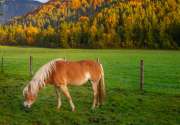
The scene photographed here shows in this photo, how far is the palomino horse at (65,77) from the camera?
10.8 m

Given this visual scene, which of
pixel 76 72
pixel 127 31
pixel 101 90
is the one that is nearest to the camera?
pixel 76 72

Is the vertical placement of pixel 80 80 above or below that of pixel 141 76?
above

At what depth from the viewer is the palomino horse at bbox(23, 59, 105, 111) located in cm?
1082

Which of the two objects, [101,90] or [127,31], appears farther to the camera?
[127,31]

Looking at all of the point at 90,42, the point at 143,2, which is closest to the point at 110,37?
the point at 90,42

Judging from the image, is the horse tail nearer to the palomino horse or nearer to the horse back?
the palomino horse

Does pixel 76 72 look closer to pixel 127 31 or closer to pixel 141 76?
pixel 141 76

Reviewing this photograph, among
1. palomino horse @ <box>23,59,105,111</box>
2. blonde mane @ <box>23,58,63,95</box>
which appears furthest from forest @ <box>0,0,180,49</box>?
blonde mane @ <box>23,58,63,95</box>

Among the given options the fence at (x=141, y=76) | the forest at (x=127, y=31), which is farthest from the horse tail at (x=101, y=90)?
the forest at (x=127, y=31)

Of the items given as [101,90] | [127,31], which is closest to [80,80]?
[101,90]

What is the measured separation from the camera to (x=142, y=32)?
111 metres

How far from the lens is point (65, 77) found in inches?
433

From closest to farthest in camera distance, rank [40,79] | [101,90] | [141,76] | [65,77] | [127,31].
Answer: [40,79] → [65,77] → [101,90] → [141,76] → [127,31]

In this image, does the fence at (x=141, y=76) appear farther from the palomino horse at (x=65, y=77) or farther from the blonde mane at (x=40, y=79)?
the blonde mane at (x=40, y=79)
